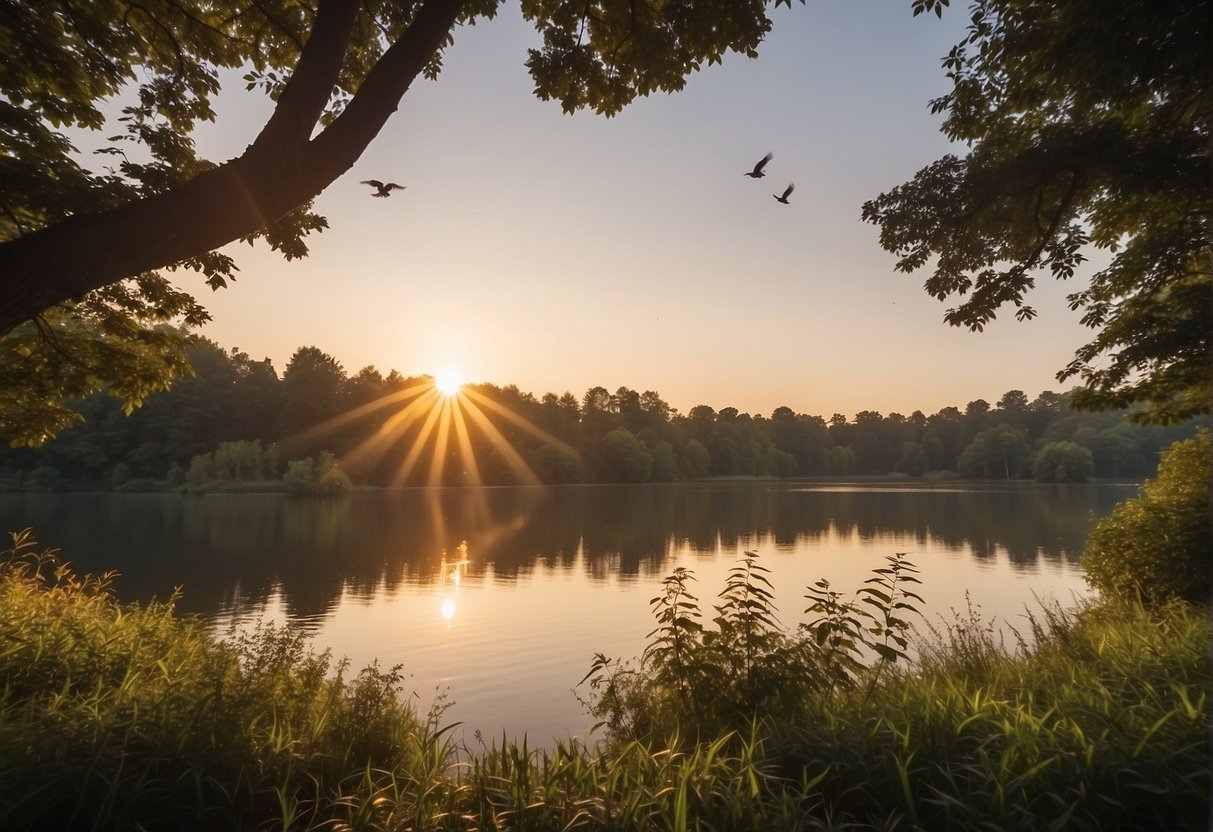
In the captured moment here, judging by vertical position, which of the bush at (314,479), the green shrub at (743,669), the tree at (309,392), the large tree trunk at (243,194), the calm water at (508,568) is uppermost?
the tree at (309,392)

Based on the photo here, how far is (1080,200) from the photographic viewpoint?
9406mm

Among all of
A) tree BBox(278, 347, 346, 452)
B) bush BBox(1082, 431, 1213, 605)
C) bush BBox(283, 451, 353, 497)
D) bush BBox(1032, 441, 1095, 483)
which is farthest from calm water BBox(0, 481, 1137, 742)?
bush BBox(1032, 441, 1095, 483)

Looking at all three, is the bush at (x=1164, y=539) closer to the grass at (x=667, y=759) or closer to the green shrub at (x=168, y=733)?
the grass at (x=667, y=759)

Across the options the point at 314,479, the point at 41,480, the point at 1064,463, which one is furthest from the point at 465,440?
the point at 1064,463

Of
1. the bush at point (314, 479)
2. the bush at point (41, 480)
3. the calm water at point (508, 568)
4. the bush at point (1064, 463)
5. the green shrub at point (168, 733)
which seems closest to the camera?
the green shrub at point (168, 733)

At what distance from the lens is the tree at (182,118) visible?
13.5ft

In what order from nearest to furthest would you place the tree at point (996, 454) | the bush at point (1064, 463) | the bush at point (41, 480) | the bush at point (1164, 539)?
the bush at point (1164, 539) → the bush at point (41, 480) → the bush at point (1064, 463) → the tree at point (996, 454)

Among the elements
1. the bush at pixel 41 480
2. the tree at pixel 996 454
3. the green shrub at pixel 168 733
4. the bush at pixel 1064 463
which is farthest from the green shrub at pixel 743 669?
the tree at pixel 996 454

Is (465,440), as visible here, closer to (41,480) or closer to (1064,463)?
(41,480)

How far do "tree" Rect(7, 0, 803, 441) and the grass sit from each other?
2.82 metres

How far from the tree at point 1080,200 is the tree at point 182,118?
402cm

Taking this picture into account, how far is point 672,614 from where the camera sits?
19.0 feet

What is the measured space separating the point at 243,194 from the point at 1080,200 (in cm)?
1069

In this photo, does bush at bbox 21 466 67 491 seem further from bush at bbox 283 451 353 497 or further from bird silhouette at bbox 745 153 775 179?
bird silhouette at bbox 745 153 775 179
